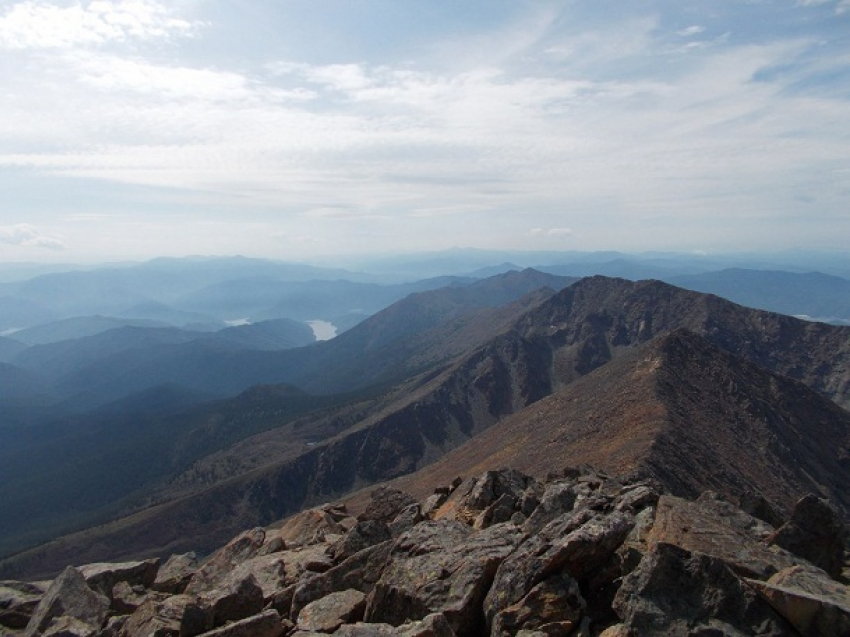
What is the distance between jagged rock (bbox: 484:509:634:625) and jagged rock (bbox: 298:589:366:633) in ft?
13.9

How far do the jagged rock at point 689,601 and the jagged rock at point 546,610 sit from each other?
1091 millimetres

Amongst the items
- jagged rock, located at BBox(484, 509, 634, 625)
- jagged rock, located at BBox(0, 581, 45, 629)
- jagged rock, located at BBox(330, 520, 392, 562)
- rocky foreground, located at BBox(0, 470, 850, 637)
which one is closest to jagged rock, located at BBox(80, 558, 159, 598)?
rocky foreground, located at BBox(0, 470, 850, 637)

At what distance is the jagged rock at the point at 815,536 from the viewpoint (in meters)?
19.5

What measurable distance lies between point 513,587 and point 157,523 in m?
162

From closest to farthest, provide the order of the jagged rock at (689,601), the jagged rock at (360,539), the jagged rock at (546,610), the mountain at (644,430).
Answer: the jagged rock at (689,601), the jagged rock at (546,610), the jagged rock at (360,539), the mountain at (644,430)

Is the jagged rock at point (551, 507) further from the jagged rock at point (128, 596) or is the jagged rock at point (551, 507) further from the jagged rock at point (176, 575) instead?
the jagged rock at point (176, 575)

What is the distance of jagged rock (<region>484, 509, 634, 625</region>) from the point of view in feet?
49.3

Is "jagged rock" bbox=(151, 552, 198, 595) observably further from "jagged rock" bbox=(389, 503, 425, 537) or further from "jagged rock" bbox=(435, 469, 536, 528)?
"jagged rock" bbox=(435, 469, 536, 528)

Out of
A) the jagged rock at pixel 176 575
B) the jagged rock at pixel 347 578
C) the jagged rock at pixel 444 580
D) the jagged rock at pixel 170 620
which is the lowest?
the jagged rock at pixel 176 575

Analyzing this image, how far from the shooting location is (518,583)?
1516 cm

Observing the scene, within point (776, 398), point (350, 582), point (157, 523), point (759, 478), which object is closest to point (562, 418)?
point (759, 478)

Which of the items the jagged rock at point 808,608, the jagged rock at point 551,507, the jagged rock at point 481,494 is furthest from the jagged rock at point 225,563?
the jagged rock at point 808,608

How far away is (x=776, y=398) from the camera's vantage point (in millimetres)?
111875

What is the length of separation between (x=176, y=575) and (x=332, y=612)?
1172 centimetres
